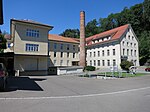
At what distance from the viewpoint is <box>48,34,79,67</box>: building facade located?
156 feet

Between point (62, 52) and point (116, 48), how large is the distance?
1625 centimetres

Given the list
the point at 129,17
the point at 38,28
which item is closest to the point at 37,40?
the point at 38,28

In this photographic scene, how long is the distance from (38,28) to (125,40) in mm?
28056

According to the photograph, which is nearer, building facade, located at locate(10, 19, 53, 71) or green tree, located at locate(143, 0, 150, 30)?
building facade, located at locate(10, 19, 53, 71)

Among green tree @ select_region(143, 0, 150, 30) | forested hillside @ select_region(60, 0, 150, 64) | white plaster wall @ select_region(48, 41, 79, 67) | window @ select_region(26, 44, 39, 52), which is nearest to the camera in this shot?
window @ select_region(26, 44, 39, 52)

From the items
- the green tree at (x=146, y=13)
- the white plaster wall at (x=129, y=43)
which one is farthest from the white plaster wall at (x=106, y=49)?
the green tree at (x=146, y=13)

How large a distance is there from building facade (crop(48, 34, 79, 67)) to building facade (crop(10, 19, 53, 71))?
45.6 ft

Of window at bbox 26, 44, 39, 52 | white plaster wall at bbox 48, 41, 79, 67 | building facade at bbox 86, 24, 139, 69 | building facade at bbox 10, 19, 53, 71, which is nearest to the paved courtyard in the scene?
building facade at bbox 10, 19, 53, 71

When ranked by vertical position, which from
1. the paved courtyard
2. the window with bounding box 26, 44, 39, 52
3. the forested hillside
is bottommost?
the paved courtyard

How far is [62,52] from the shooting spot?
162ft

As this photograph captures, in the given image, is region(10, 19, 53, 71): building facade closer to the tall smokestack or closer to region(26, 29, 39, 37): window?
region(26, 29, 39, 37): window

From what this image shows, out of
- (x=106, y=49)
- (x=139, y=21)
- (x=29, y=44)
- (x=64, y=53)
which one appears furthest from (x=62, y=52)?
(x=139, y=21)

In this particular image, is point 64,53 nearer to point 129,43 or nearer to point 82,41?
point 82,41

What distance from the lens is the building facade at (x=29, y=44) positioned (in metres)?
29.7
